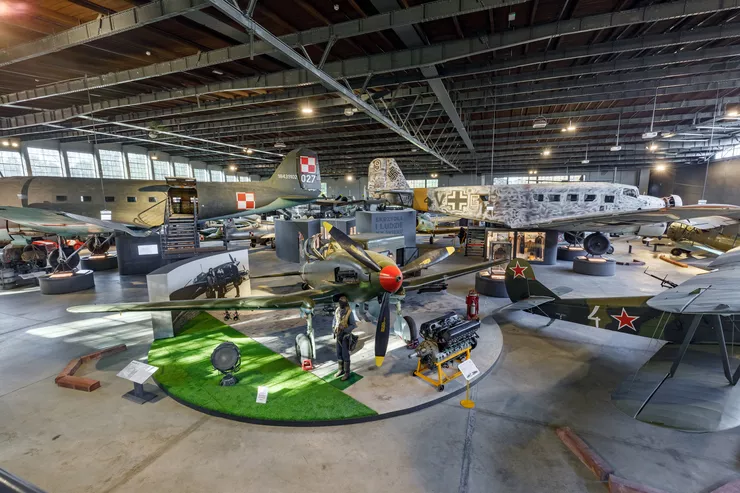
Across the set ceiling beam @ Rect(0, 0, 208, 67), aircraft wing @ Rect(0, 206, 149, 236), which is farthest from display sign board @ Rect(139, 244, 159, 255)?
ceiling beam @ Rect(0, 0, 208, 67)

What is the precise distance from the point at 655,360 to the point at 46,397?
36.7ft

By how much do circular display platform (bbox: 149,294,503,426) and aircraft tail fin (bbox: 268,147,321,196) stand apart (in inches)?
341

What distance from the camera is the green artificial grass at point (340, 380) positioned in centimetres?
603

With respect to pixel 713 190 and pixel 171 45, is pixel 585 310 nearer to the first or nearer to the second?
pixel 171 45

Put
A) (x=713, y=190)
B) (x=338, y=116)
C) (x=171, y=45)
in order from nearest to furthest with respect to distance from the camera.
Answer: (x=171, y=45) → (x=338, y=116) → (x=713, y=190)

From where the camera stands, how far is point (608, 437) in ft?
15.8

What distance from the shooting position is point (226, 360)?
19.6 feet

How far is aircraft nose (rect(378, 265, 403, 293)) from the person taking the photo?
231 inches

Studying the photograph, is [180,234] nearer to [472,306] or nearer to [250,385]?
[250,385]

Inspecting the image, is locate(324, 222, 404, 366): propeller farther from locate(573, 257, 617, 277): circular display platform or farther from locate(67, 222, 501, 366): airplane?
locate(573, 257, 617, 277): circular display platform

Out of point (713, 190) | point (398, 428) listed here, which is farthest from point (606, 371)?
point (713, 190)

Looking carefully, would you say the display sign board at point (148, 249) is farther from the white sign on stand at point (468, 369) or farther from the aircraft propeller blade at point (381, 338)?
the white sign on stand at point (468, 369)

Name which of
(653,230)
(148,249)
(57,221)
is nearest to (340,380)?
(57,221)

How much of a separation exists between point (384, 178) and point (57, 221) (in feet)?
49.8
